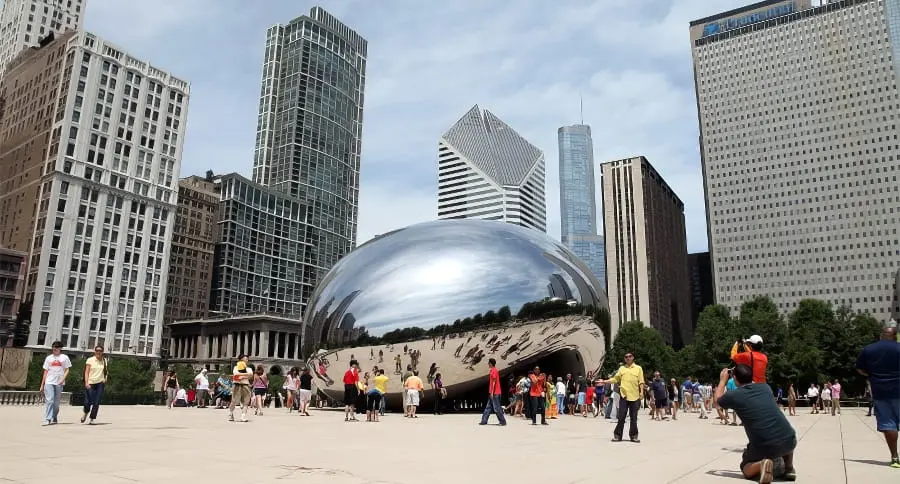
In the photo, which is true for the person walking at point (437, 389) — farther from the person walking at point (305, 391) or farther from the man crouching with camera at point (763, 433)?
the man crouching with camera at point (763, 433)

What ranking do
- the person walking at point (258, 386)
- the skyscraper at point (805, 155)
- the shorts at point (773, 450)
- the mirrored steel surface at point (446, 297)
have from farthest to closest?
the skyscraper at point (805, 155), the person walking at point (258, 386), the mirrored steel surface at point (446, 297), the shorts at point (773, 450)

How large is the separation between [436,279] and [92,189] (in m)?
91.0

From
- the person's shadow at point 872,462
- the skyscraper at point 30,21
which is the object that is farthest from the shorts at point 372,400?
the skyscraper at point 30,21

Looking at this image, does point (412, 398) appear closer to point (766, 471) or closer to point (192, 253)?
point (766, 471)

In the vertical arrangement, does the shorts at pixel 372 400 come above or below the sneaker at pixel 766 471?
above

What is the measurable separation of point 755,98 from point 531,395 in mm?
163165

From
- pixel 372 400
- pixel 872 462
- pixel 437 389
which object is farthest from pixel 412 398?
pixel 872 462

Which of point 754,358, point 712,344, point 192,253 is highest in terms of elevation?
point 192,253

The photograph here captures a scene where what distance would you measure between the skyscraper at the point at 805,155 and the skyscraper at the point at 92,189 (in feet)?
406

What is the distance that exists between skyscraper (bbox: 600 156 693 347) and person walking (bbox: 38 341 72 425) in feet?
503

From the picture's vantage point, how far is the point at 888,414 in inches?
331

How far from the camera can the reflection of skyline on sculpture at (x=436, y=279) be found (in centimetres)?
1989

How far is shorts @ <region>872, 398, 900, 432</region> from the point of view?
328 inches

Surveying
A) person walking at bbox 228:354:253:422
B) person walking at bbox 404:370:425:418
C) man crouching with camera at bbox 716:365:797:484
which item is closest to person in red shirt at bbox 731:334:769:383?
man crouching with camera at bbox 716:365:797:484
